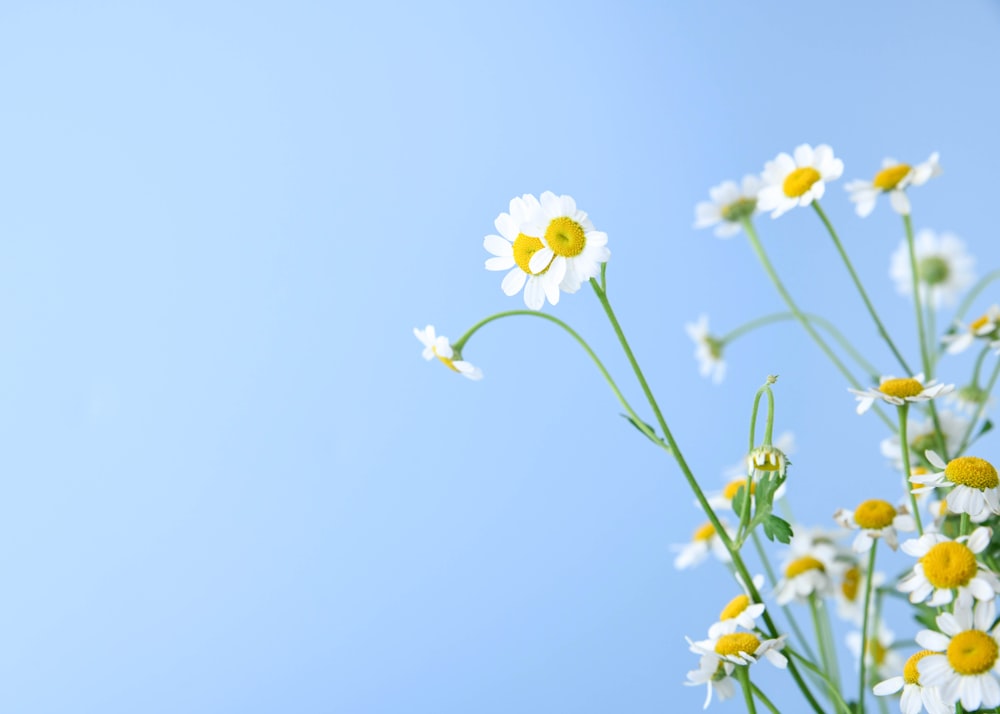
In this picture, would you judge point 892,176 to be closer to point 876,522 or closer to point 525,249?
point 876,522

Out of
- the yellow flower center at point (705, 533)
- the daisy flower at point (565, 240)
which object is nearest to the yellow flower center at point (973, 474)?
the daisy flower at point (565, 240)

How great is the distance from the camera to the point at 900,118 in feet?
5.42

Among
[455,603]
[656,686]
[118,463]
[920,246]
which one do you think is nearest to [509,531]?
[455,603]

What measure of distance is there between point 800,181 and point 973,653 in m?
0.42

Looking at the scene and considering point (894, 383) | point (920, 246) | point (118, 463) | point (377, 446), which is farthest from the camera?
point (377, 446)

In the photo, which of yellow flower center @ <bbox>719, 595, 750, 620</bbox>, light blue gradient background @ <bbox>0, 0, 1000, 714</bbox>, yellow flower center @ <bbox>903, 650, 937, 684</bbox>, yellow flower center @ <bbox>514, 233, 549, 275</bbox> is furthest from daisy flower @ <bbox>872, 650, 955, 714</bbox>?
light blue gradient background @ <bbox>0, 0, 1000, 714</bbox>

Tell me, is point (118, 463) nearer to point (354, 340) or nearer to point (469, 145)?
point (354, 340)

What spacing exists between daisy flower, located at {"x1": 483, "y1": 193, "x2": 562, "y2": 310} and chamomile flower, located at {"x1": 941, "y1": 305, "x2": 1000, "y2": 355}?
1.38 feet

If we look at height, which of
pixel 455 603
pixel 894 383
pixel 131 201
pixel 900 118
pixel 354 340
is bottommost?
pixel 894 383

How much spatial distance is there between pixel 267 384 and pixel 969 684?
1008 millimetres

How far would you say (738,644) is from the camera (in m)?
0.64

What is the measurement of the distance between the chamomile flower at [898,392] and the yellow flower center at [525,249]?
0.73ft

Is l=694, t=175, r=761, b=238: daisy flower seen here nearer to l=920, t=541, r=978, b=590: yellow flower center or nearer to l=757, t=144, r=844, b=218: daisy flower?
l=757, t=144, r=844, b=218: daisy flower

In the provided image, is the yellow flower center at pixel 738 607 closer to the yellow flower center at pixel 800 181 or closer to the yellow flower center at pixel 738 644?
the yellow flower center at pixel 738 644
